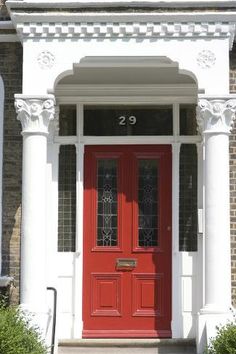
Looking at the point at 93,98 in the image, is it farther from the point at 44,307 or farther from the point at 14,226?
the point at 44,307

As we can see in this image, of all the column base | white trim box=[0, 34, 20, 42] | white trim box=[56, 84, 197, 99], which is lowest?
the column base

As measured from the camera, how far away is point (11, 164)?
385 inches

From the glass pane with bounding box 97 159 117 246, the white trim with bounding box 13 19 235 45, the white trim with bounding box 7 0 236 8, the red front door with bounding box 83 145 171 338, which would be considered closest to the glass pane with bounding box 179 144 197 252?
the red front door with bounding box 83 145 171 338

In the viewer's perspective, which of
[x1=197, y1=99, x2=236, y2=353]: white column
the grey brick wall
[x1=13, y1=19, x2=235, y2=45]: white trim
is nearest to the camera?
[x1=197, y1=99, x2=236, y2=353]: white column

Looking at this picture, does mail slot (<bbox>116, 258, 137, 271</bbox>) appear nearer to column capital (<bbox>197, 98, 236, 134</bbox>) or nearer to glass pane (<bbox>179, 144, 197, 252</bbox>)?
glass pane (<bbox>179, 144, 197, 252</bbox>)

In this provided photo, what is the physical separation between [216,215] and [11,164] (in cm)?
274

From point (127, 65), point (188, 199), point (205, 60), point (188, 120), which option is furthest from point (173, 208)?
point (205, 60)

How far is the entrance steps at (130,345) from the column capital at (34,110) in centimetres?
276

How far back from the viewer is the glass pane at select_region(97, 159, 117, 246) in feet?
33.3

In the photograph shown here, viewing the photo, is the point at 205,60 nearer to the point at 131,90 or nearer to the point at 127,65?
Result: the point at 127,65

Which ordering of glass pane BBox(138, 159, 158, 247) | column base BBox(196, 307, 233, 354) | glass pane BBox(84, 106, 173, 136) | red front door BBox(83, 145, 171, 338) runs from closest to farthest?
column base BBox(196, 307, 233, 354)
red front door BBox(83, 145, 171, 338)
glass pane BBox(138, 159, 158, 247)
glass pane BBox(84, 106, 173, 136)

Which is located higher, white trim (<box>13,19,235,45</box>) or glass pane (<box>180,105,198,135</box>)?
white trim (<box>13,19,235,45</box>)

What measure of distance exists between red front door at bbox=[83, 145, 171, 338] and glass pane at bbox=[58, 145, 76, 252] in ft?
0.57

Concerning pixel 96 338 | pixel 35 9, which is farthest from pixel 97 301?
pixel 35 9
